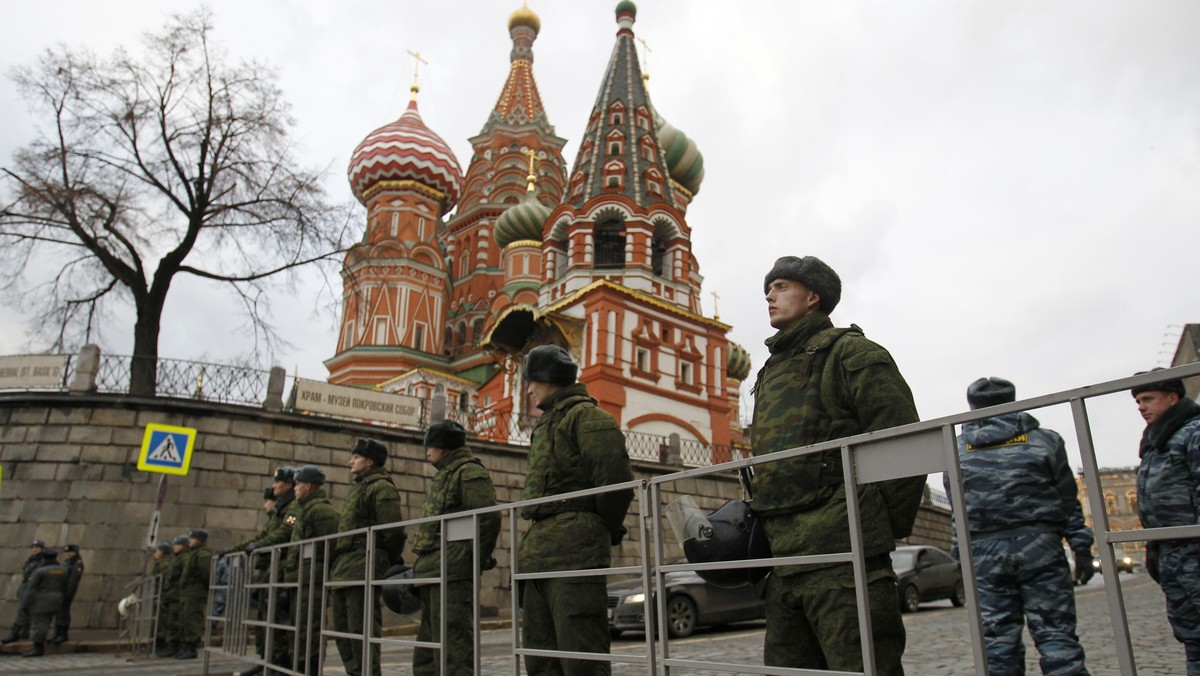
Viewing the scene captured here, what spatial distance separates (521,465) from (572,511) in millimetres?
13544

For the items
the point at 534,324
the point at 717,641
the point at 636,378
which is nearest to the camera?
the point at 717,641

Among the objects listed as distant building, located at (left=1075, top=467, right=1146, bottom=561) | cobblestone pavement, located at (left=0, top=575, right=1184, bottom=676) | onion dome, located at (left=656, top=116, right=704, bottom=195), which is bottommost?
cobblestone pavement, located at (left=0, top=575, right=1184, bottom=676)

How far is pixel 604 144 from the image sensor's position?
1222 inches

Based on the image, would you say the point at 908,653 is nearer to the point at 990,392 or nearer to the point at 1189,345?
the point at 990,392

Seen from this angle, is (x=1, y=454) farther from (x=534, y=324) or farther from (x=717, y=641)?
(x=534, y=324)

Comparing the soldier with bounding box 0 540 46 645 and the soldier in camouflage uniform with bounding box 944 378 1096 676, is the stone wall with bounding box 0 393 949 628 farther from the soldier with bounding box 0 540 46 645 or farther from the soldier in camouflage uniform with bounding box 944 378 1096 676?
the soldier in camouflage uniform with bounding box 944 378 1096 676

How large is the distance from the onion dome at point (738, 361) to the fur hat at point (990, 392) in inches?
1500

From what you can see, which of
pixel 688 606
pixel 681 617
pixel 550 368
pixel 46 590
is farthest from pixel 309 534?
pixel 46 590

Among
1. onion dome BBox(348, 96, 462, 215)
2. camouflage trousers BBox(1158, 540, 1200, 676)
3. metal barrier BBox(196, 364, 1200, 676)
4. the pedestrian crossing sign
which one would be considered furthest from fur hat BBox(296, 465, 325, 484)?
onion dome BBox(348, 96, 462, 215)

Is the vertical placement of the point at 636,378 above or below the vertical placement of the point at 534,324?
below

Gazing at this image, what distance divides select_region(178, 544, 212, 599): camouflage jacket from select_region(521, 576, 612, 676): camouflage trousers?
7.63 m

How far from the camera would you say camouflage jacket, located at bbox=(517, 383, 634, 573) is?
4.32 meters

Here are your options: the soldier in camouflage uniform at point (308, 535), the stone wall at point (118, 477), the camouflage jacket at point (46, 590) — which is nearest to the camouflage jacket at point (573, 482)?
the soldier in camouflage uniform at point (308, 535)

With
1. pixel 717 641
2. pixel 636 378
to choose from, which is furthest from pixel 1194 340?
pixel 636 378
